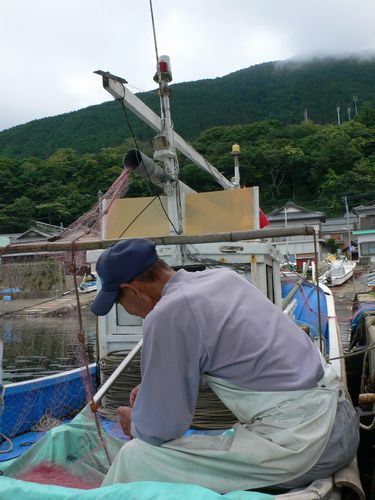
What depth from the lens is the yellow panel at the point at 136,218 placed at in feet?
21.4

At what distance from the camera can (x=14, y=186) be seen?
6412 cm

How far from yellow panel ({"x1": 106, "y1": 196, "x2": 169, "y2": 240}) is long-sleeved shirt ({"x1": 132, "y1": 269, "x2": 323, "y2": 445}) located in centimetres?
448

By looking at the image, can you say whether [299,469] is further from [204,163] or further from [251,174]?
[251,174]

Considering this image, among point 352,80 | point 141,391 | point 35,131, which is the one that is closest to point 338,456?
point 141,391

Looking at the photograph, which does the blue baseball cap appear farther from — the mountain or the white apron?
the mountain

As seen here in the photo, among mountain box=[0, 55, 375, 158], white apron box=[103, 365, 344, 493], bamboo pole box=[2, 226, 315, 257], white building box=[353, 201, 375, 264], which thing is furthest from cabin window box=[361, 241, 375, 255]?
mountain box=[0, 55, 375, 158]

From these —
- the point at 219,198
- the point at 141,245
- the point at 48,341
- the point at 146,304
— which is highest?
the point at 219,198

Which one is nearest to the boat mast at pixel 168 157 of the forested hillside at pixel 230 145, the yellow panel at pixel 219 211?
the yellow panel at pixel 219 211

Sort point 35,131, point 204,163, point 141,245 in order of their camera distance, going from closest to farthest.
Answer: point 141,245
point 204,163
point 35,131

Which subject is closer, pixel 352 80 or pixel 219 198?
pixel 219 198

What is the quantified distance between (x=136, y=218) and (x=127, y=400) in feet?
8.38

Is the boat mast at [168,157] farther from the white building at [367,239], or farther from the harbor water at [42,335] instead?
the white building at [367,239]

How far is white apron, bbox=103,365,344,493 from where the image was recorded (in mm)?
2021

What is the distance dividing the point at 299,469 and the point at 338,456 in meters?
0.21
